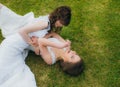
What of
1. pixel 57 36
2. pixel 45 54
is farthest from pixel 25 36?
pixel 57 36

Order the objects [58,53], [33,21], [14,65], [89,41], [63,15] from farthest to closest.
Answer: [89,41] < [33,21] < [58,53] < [14,65] < [63,15]

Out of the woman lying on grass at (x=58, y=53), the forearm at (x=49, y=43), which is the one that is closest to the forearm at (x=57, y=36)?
the woman lying on grass at (x=58, y=53)

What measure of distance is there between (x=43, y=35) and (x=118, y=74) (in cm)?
131

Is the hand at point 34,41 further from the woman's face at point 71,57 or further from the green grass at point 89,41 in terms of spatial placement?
the woman's face at point 71,57

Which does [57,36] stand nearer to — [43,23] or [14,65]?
[43,23]

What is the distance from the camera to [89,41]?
18.5 feet

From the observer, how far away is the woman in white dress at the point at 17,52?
4.88 meters

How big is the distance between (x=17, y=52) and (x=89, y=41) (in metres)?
1.27

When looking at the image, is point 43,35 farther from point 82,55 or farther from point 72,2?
point 72,2

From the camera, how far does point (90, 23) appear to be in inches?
235

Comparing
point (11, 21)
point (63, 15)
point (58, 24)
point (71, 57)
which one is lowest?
point (71, 57)

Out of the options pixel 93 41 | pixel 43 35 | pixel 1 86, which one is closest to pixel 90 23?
pixel 93 41

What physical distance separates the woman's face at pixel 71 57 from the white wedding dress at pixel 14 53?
1.60 ft

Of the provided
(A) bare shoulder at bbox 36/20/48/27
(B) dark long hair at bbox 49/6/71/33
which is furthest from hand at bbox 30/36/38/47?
(B) dark long hair at bbox 49/6/71/33
